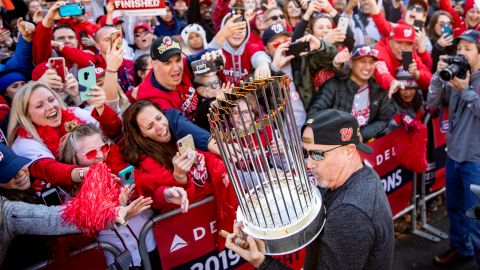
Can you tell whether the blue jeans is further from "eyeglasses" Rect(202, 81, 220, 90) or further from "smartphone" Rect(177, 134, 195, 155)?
"smartphone" Rect(177, 134, 195, 155)

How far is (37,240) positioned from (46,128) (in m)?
0.89

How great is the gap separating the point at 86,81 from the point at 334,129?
1.81 metres

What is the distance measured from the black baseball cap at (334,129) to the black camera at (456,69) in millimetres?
1905

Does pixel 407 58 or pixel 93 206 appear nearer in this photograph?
pixel 93 206

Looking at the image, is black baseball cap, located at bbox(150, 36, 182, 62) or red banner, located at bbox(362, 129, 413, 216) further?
red banner, located at bbox(362, 129, 413, 216)

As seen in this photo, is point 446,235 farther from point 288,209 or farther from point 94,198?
point 94,198

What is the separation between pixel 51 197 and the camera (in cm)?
265

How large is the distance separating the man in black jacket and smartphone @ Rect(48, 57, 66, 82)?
2152mm

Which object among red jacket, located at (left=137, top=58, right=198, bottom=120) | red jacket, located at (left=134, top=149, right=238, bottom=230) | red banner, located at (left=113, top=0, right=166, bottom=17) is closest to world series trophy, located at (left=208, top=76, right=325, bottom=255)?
red jacket, located at (left=134, top=149, right=238, bottom=230)

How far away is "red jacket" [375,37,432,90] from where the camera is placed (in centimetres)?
431

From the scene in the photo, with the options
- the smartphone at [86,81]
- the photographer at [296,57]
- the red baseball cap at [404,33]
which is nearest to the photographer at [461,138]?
the red baseball cap at [404,33]

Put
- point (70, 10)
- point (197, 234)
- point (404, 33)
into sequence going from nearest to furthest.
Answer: point (197, 234)
point (70, 10)
point (404, 33)

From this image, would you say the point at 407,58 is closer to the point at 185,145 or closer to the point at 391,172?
the point at 391,172

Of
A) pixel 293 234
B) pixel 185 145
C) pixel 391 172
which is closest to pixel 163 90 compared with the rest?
pixel 185 145
